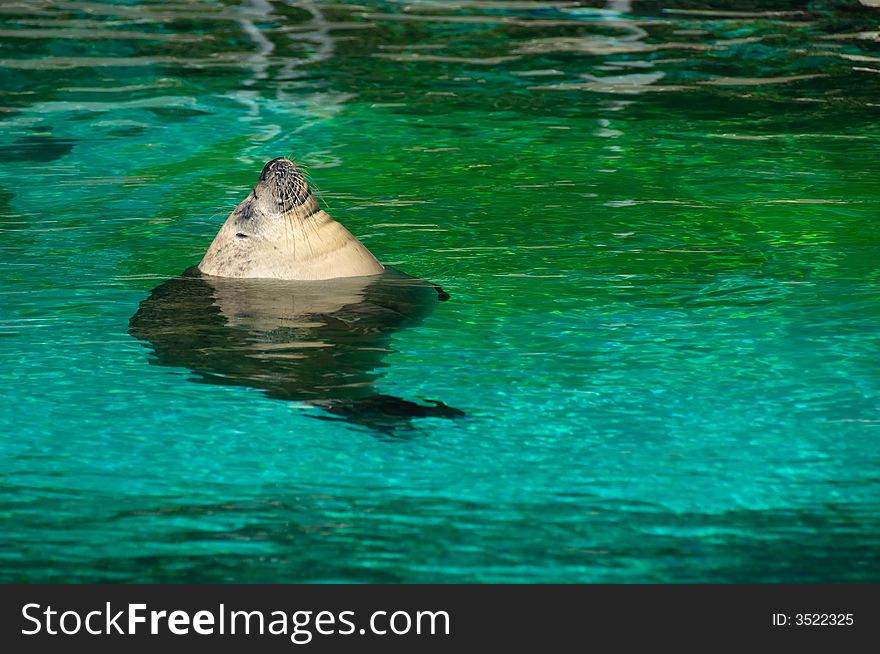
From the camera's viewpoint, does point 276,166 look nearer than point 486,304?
Yes

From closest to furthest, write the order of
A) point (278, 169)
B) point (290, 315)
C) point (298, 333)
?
1. point (298, 333)
2. point (290, 315)
3. point (278, 169)

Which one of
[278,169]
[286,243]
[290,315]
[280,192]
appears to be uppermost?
[278,169]

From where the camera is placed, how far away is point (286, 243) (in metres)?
7.24

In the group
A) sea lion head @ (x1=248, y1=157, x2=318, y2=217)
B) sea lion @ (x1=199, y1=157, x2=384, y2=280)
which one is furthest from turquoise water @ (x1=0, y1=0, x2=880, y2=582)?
sea lion head @ (x1=248, y1=157, x2=318, y2=217)

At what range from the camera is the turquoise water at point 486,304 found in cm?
484

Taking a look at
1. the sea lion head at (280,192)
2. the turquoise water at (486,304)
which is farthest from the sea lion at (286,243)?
the turquoise water at (486,304)

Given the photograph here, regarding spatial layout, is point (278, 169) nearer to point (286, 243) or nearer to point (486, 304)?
point (286, 243)

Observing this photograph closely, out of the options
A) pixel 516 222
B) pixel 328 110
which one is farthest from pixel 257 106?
pixel 516 222

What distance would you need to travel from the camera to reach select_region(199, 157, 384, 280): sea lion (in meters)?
7.14

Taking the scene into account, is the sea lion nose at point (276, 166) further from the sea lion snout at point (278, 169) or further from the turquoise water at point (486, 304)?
the turquoise water at point (486, 304)

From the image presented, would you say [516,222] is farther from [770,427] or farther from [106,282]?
[770,427]

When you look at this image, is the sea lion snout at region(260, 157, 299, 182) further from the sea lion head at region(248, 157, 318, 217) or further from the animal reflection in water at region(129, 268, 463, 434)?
the animal reflection in water at region(129, 268, 463, 434)

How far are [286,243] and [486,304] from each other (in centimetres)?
109

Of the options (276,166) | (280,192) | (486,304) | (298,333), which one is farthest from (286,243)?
(486,304)
